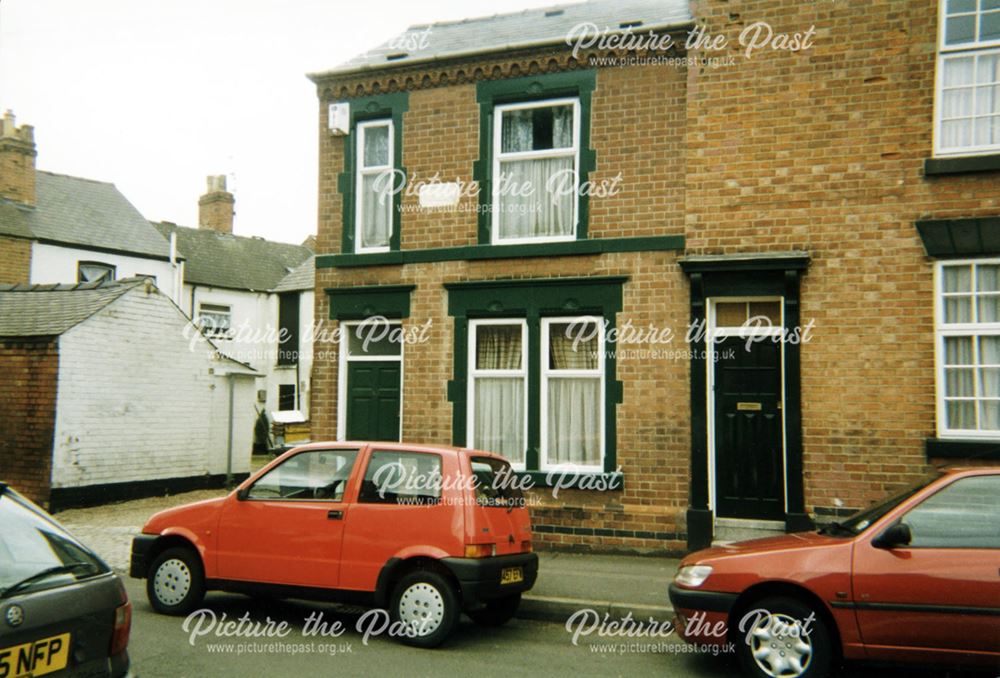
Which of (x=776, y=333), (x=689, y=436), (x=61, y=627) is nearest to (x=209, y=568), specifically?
(x=61, y=627)

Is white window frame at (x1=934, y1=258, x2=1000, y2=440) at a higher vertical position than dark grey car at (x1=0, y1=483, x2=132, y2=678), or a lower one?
higher

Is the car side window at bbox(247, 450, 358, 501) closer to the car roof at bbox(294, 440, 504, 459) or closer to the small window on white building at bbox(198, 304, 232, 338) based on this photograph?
the car roof at bbox(294, 440, 504, 459)

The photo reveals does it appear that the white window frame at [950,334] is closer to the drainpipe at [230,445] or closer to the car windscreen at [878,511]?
the car windscreen at [878,511]

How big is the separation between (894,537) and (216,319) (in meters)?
29.6

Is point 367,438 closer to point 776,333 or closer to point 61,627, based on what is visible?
point 776,333

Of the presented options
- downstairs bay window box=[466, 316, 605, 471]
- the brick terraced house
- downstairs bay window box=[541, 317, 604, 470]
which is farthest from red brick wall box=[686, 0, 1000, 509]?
downstairs bay window box=[466, 316, 605, 471]

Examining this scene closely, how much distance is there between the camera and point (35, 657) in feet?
11.5

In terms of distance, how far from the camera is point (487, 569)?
6.80m

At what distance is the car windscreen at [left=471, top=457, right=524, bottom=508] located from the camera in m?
7.20

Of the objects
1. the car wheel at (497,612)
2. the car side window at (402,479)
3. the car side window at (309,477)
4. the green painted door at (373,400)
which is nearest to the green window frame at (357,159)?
the green painted door at (373,400)

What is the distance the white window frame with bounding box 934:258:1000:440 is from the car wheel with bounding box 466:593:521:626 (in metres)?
5.50

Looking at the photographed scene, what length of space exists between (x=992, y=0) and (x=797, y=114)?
2511 mm

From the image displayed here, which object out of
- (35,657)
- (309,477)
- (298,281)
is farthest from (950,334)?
(298,281)

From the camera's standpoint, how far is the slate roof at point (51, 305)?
14695 millimetres
